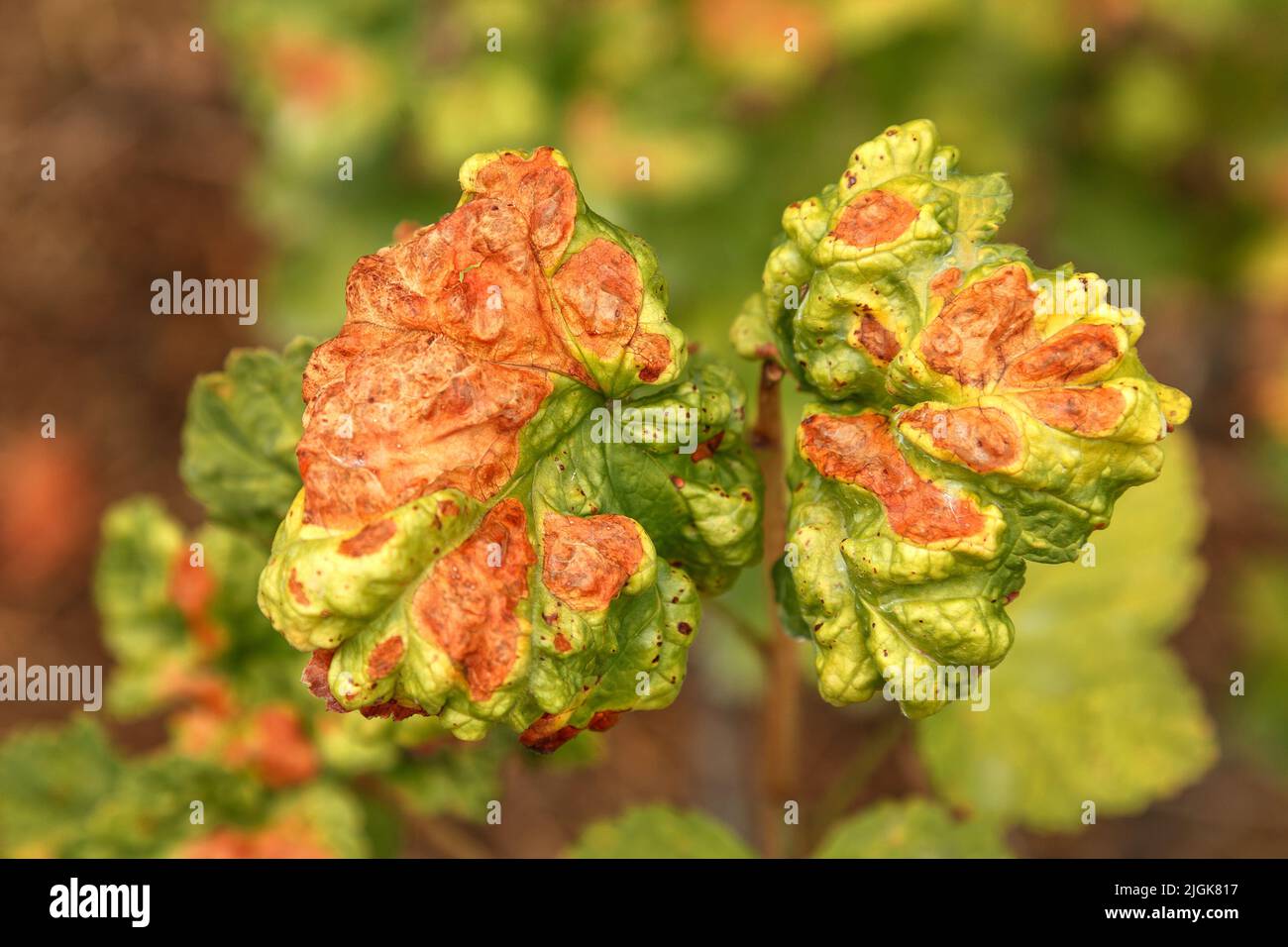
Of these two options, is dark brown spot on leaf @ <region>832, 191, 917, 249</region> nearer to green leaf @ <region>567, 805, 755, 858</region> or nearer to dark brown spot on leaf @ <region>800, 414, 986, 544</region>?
dark brown spot on leaf @ <region>800, 414, 986, 544</region>

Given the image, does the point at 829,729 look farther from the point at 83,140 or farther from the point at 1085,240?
the point at 83,140

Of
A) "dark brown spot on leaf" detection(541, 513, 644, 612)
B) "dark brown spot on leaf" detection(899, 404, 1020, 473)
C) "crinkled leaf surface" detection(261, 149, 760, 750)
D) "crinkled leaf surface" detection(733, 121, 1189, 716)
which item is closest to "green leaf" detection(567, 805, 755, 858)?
"crinkled leaf surface" detection(261, 149, 760, 750)

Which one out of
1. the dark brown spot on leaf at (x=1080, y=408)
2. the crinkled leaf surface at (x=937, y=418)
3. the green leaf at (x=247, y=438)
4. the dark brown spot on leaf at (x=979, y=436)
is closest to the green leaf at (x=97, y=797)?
the green leaf at (x=247, y=438)

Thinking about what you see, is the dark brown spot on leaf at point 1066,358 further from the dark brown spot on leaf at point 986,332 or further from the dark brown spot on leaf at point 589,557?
the dark brown spot on leaf at point 589,557

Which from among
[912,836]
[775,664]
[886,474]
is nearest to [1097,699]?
[912,836]

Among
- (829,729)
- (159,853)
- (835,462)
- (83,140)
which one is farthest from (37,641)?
(835,462)

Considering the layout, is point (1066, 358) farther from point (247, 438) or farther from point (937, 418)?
point (247, 438)

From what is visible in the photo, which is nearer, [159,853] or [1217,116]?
[159,853]
